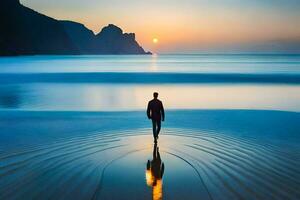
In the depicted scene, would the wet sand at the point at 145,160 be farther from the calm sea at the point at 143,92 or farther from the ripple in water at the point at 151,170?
the calm sea at the point at 143,92

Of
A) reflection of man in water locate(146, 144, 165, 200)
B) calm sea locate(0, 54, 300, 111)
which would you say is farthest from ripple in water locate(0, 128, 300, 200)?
calm sea locate(0, 54, 300, 111)

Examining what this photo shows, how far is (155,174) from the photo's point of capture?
9.70 meters

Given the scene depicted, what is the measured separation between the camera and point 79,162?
10820 millimetres

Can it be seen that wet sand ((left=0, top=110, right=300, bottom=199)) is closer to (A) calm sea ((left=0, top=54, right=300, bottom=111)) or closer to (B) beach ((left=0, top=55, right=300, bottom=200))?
(B) beach ((left=0, top=55, right=300, bottom=200))

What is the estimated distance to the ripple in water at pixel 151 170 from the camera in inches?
327

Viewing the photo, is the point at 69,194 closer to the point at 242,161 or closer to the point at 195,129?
the point at 242,161

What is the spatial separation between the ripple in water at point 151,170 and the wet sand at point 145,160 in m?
0.02

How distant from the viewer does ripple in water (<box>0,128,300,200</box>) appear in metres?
8.31

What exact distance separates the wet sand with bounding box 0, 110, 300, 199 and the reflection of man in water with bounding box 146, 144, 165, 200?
0.05 m

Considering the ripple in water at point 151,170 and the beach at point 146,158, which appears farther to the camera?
the beach at point 146,158

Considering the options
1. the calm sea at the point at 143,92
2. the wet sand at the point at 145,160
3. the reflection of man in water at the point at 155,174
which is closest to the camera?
the reflection of man in water at the point at 155,174

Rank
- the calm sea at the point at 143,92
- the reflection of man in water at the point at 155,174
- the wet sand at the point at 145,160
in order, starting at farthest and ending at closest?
the calm sea at the point at 143,92 < the wet sand at the point at 145,160 < the reflection of man in water at the point at 155,174

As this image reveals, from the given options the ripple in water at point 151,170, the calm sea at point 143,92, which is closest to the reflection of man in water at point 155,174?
the ripple in water at point 151,170

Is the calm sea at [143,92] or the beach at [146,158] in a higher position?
the calm sea at [143,92]
